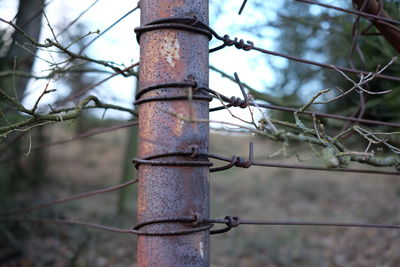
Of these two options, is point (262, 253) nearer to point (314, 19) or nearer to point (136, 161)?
point (314, 19)

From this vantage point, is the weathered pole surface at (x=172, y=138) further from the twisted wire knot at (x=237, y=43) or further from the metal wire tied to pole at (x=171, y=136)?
the twisted wire knot at (x=237, y=43)

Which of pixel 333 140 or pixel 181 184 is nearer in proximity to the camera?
pixel 181 184

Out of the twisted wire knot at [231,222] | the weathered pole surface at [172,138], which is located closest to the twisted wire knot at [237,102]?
the weathered pole surface at [172,138]

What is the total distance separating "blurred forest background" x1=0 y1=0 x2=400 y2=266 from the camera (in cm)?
341

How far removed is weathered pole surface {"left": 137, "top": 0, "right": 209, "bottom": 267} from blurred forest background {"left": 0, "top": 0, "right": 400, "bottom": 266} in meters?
0.77

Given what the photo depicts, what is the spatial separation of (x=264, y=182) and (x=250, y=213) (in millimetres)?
1702

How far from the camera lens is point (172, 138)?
1.07 metres

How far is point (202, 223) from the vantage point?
3.55ft

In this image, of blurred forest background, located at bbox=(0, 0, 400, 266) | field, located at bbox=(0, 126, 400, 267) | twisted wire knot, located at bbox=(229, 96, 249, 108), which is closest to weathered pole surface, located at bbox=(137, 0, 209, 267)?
twisted wire knot, located at bbox=(229, 96, 249, 108)

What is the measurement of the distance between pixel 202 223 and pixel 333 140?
0.48m

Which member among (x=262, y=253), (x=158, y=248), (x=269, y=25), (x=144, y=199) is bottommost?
(x=262, y=253)

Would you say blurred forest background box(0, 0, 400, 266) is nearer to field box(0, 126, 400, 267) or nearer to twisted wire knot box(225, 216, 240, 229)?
field box(0, 126, 400, 267)

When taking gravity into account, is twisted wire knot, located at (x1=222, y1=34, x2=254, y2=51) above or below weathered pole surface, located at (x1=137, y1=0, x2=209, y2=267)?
above

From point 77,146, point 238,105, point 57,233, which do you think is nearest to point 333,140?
point 238,105
